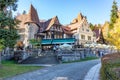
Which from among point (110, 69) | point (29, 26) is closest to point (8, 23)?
point (110, 69)

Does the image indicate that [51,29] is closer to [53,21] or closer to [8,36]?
→ [53,21]

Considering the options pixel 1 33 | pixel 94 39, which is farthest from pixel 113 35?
pixel 94 39

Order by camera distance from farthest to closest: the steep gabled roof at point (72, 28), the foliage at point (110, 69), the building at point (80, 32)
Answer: the steep gabled roof at point (72, 28)
the building at point (80, 32)
the foliage at point (110, 69)

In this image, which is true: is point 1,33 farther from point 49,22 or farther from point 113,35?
point 49,22

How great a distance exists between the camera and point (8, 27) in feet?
91.1

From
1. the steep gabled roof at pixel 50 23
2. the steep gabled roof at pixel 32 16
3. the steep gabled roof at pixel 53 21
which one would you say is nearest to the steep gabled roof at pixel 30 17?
the steep gabled roof at pixel 32 16

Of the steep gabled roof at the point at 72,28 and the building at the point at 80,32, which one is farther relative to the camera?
the steep gabled roof at the point at 72,28

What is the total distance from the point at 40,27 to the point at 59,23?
5508 millimetres

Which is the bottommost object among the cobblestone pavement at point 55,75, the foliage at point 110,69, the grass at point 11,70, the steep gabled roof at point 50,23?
the cobblestone pavement at point 55,75

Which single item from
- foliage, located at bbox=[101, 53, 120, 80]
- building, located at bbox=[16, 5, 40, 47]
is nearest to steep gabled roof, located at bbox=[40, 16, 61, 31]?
building, located at bbox=[16, 5, 40, 47]

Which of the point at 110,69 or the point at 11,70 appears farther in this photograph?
the point at 11,70

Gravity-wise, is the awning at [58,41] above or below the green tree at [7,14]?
below

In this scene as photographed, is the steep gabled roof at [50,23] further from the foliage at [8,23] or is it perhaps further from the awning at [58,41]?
the foliage at [8,23]

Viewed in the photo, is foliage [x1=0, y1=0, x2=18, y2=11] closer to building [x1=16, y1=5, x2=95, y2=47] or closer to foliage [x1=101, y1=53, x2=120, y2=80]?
foliage [x1=101, y1=53, x2=120, y2=80]
